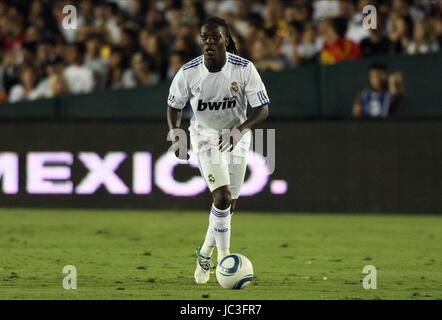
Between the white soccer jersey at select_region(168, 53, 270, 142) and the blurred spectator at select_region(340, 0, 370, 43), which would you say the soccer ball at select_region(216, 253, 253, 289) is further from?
the blurred spectator at select_region(340, 0, 370, 43)

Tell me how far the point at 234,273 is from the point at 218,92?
1533 millimetres

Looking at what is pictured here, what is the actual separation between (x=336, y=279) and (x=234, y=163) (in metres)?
1.32

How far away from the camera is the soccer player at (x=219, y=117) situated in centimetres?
988

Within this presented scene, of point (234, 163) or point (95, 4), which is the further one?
point (95, 4)

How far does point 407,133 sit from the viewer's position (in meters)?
16.5

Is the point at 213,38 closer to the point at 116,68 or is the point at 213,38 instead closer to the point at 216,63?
the point at 216,63

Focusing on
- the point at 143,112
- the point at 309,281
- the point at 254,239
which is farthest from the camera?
the point at 143,112

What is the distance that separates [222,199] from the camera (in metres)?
9.91

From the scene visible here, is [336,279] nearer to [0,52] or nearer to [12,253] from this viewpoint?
[12,253]

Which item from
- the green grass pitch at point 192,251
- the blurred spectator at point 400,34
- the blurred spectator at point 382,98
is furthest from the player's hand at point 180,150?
the blurred spectator at point 400,34

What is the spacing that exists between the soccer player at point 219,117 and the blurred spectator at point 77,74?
818cm

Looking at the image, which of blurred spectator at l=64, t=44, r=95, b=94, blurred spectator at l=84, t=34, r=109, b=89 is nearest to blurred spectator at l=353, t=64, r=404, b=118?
blurred spectator at l=84, t=34, r=109, b=89

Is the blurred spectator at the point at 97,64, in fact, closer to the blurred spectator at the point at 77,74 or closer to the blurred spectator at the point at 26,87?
the blurred spectator at the point at 77,74
